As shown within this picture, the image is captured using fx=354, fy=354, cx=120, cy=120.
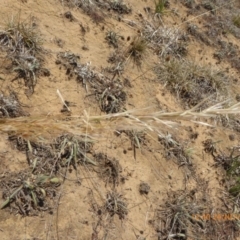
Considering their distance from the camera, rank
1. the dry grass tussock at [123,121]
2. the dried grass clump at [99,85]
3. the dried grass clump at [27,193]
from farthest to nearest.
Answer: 1. the dried grass clump at [99,85]
2. the dried grass clump at [27,193]
3. the dry grass tussock at [123,121]

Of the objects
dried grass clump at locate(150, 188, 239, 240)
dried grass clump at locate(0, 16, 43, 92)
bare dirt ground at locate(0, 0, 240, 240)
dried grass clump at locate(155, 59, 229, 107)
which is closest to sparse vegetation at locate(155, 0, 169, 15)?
bare dirt ground at locate(0, 0, 240, 240)

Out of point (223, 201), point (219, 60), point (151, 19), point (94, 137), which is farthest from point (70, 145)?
point (219, 60)

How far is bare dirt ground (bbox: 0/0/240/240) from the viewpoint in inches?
78.8

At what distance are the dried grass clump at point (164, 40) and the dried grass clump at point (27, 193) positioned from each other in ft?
5.71

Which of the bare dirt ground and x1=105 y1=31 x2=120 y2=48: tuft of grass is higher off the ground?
x1=105 y1=31 x2=120 y2=48: tuft of grass

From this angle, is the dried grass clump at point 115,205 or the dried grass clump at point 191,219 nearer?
the dried grass clump at point 115,205

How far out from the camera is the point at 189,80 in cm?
316

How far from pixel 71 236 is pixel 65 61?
128cm

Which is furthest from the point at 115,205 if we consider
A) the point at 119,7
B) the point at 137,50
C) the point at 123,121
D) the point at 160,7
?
the point at 160,7

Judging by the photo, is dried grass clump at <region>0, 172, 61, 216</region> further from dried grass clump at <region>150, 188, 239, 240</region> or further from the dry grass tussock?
dried grass clump at <region>150, 188, 239, 240</region>

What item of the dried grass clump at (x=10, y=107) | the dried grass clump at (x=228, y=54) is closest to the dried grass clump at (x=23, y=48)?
the dried grass clump at (x=10, y=107)

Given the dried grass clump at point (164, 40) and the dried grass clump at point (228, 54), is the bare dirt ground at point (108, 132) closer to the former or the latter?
the dried grass clump at point (164, 40)

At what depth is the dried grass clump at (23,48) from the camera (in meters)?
2.40

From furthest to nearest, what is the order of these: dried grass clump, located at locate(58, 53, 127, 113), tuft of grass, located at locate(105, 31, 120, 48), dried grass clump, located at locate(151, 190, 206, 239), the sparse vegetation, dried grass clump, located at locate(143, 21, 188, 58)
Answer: the sparse vegetation < dried grass clump, located at locate(143, 21, 188, 58) < tuft of grass, located at locate(105, 31, 120, 48) < dried grass clump, located at locate(58, 53, 127, 113) < dried grass clump, located at locate(151, 190, 206, 239)
